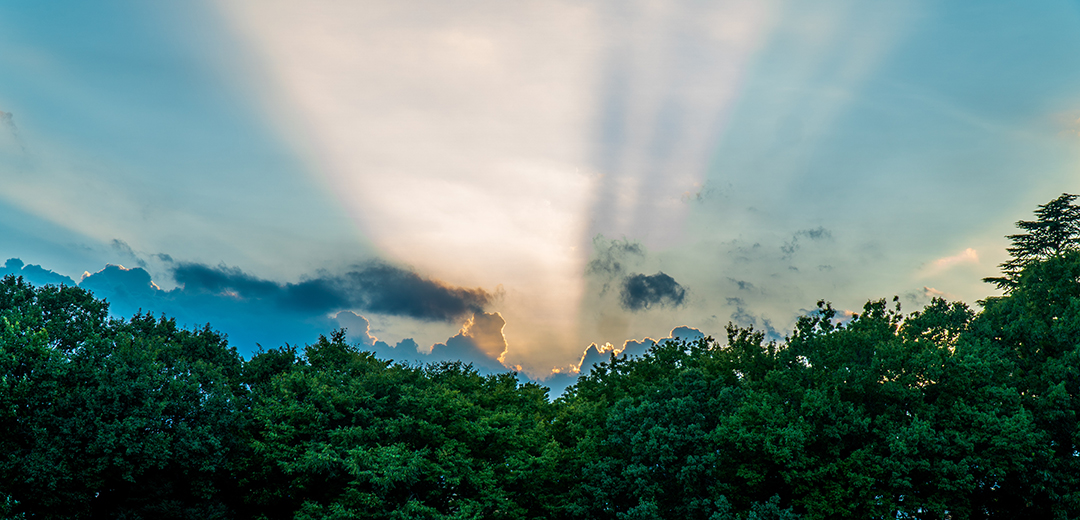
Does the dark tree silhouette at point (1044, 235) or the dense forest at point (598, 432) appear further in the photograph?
the dark tree silhouette at point (1044, 235)

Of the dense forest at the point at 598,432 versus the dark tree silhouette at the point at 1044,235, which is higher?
the dark tree silhouette at the point at 1044,235

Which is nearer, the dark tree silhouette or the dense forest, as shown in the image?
the dense forest

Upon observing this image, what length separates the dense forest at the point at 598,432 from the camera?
2622 cm

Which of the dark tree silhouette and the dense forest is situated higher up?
the dark tree silhouette

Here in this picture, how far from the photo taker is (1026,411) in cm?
2533

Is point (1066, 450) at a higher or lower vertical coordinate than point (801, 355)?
lower

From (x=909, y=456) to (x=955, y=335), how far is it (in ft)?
38.3

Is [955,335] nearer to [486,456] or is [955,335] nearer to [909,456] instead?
[909,456]

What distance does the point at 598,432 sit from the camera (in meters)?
35.3

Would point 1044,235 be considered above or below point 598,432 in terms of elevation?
above

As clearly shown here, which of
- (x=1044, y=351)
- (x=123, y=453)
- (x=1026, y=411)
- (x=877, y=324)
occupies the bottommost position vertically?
(x=123, y=453)

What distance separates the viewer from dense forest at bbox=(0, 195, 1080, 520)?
26.2 meters

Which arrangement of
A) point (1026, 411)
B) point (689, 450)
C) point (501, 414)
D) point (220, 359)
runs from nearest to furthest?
point (1026, 411) → point (689, 450) → point (501, 414) → point (220, 359)

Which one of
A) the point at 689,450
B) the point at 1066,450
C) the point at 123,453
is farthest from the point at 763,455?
the point at 123,453
